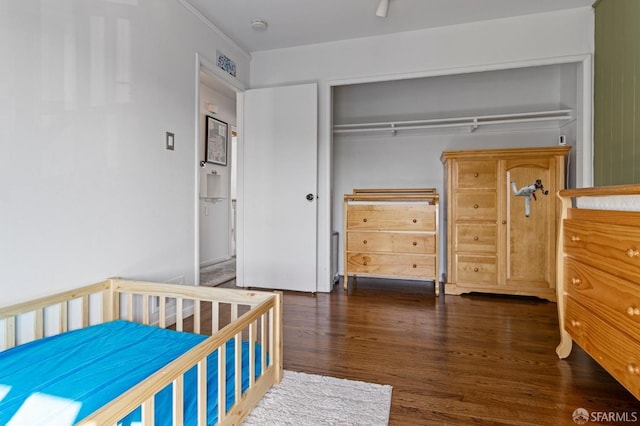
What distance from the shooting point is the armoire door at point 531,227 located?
293cm

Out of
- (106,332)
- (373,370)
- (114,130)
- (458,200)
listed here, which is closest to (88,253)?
(106,332)

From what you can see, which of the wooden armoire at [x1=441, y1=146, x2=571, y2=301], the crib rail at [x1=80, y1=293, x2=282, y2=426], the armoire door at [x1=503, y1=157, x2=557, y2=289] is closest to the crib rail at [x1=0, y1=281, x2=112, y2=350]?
the crib rail at [x1=80, y1=293, x2=282, y2=426]

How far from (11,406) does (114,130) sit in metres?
1.45

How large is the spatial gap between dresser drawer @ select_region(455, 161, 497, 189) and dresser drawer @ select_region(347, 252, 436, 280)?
2.54 feet

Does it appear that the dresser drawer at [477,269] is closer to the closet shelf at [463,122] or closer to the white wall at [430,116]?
the white wall at [430,116]

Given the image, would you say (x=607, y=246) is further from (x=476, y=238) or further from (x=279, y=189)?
(x=279, y=189)

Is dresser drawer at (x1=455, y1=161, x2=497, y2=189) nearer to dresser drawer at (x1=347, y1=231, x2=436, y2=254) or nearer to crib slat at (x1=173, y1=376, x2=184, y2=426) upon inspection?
dresser drawer at (x1=347, y1=231, x2=436, y2=254)

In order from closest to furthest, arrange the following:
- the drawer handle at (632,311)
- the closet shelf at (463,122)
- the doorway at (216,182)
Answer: the drawer handle at (632,311) → the closet shelf at (463,122) → the doorway at (216,182)

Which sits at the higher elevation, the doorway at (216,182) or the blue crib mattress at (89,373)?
the doorway at (216,182)

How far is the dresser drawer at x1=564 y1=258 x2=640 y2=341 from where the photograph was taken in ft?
3.99

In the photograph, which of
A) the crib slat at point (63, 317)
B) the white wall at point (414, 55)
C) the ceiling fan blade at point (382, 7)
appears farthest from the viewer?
the white wall at point (414, 55)

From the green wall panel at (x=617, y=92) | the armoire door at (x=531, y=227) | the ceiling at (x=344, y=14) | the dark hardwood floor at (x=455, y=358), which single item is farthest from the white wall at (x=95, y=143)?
the green wall panel at (x=617, y=92)

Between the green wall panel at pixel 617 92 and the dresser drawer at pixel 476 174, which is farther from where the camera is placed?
the dresser drawer at pixel 476 174

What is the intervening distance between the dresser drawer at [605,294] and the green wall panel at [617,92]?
1.01 metres
